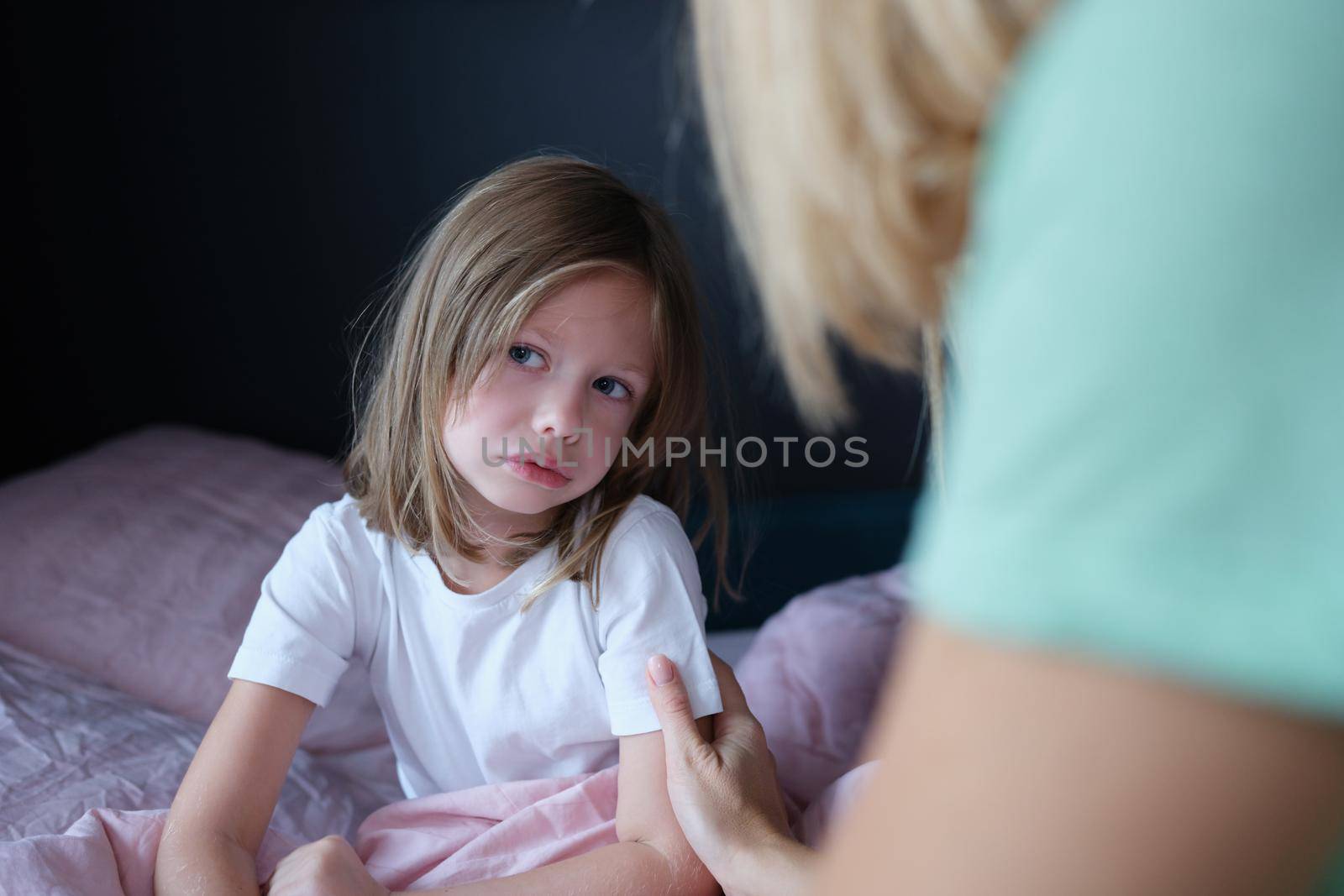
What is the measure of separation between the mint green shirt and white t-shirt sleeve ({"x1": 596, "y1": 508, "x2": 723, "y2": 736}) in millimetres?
655

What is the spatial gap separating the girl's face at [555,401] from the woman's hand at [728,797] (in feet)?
0.58

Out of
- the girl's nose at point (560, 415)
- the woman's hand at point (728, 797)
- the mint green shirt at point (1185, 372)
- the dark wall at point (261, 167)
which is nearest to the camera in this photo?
the mint green shirt at point (1185, 372)

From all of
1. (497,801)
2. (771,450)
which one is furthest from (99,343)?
(497,801)

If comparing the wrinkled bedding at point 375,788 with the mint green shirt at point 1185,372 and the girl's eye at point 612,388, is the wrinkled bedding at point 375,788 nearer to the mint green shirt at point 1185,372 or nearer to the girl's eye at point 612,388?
the girl's eye at point 612,388

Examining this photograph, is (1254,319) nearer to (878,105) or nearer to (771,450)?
(878,105)

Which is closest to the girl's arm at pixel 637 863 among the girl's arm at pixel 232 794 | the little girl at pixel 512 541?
the little girl at pixel 512 541

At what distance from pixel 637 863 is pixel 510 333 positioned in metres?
0.43

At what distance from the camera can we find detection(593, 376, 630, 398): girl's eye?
96cm

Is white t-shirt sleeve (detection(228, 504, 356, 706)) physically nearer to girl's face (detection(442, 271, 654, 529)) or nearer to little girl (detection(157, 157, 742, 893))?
little girl (detection(157, 157, 742, 893))

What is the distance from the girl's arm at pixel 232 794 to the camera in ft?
2.63

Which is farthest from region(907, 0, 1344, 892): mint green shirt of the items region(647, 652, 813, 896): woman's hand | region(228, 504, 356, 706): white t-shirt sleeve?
region(228, 504, 356, 706): white t-shirt sleeve

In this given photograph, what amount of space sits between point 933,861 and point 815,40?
0.78 feet

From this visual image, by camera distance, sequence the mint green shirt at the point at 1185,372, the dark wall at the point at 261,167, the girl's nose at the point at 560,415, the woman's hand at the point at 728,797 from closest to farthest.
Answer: the mint green shirt at the point at 1185,372 → the woman's hand at the point at 728,797 → the girl's nose at the point at 560,415 → the dark wall at the point at 261,167

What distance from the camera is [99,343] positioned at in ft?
6.22
